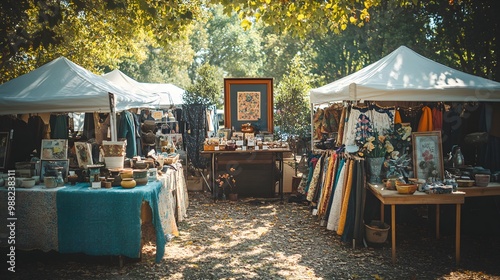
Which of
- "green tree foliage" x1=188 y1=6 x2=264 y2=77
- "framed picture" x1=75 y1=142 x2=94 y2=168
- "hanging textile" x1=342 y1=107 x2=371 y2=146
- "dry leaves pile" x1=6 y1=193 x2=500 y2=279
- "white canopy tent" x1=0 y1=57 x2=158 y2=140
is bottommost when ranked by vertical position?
"dry leaves pile" x1=6 y1=193 x2=500 y2=279

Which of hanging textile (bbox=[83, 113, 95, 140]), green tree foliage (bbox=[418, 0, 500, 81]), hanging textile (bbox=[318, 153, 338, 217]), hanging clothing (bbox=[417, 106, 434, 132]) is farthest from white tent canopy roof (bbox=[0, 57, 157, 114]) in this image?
green tree foliage (bbox=[418, 0, 500, 81])

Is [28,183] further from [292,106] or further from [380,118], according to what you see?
[292,106]

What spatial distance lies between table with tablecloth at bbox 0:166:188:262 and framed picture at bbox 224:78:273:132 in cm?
496

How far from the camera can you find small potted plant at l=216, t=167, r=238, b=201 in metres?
8.34

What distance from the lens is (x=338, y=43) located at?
20781 millimetres

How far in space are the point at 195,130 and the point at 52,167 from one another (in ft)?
17.2

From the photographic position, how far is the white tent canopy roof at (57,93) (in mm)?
5285

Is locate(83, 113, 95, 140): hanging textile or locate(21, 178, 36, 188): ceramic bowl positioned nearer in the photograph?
locate(21, 178, 36, 188): ceramic bowl

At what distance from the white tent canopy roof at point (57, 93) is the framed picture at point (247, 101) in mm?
3291

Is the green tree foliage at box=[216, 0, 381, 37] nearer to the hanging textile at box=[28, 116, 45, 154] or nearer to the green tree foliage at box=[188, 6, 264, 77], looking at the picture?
the hanging textile at box=[28, 116, 45, 154]

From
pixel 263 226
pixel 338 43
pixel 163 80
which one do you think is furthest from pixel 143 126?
pixel 163 80

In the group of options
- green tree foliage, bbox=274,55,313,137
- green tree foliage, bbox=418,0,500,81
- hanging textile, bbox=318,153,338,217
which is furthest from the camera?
green tree foliage, bbox=274,55,313,137

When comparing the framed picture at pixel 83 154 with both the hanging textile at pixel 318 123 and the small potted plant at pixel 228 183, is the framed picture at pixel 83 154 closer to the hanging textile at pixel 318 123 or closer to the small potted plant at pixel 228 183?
the small potted plant at pixel 228 183

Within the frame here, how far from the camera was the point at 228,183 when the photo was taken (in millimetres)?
8406
